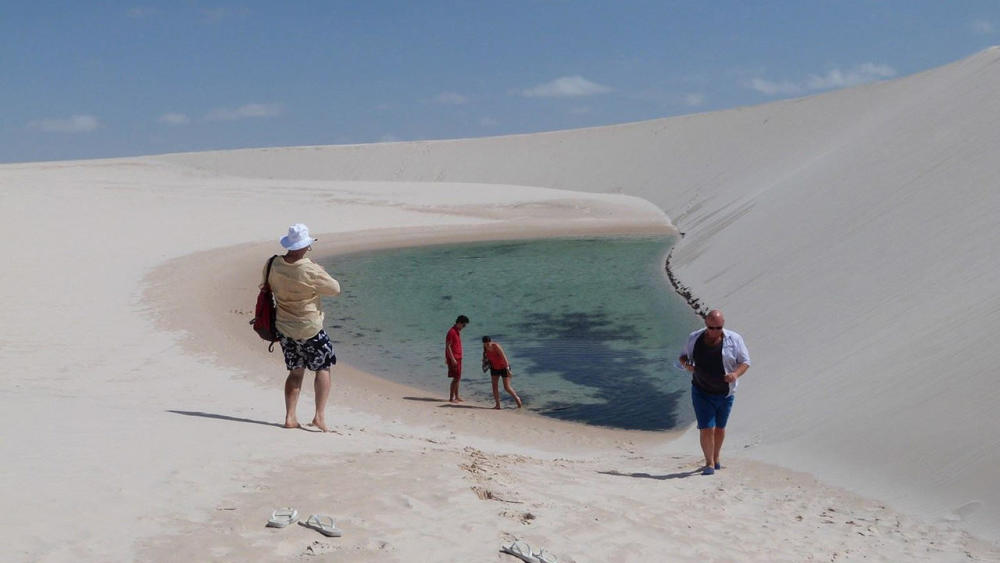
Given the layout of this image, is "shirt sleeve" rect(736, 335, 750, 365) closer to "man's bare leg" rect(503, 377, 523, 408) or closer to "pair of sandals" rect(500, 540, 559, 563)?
"pair of sandals" rect(500, 540, 559, 563)

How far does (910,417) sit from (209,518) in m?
5.18

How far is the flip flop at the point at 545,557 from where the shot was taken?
4.22 meters

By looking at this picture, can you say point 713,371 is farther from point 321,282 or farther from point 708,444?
point 321,282

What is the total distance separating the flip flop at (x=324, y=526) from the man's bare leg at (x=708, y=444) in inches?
135

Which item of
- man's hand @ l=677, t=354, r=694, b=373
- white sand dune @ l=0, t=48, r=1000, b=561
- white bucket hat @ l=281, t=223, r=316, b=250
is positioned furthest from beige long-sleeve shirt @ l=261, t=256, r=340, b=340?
man's hand @ l=677, t=354, r=694, b=373

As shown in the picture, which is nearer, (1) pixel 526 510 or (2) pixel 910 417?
(1) pixel 526 510

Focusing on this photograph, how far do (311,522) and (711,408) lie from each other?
3.52 metres

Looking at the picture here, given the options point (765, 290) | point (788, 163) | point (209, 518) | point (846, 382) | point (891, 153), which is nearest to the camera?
point (209, 518)

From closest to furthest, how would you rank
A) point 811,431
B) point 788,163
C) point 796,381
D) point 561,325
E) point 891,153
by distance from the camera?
point 811,431, point 796,381, point 561,325, point 891,153, point 788,163

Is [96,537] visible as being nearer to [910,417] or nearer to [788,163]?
[910,417]

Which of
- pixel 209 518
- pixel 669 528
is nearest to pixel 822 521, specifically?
pixel 669 528

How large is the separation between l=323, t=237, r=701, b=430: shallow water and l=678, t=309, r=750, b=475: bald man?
292 cm

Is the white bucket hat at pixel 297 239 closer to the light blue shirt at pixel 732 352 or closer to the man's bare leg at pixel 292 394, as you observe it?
the man's bare leg at pixel 292 394

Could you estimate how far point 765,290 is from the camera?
14.1 m
